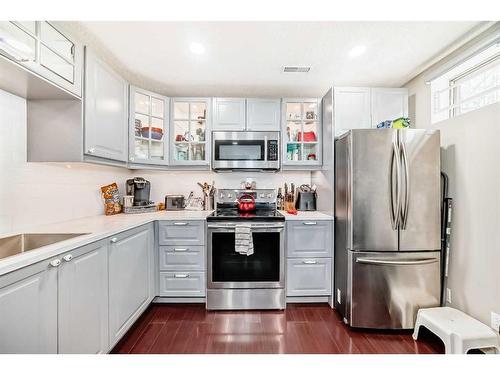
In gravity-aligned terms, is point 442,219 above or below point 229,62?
below

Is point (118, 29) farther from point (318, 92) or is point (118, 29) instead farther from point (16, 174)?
point (318, 92)

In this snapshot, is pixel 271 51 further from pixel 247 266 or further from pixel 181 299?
pixel 181 299

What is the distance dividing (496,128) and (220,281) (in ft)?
8.25

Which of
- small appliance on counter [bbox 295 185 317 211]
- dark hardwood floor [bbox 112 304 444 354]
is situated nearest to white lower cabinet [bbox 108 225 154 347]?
dark hardwood floor [bbox 112 304 444 354]

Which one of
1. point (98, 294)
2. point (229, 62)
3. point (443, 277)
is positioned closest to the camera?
point (98, 294)

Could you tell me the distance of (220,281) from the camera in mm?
2461

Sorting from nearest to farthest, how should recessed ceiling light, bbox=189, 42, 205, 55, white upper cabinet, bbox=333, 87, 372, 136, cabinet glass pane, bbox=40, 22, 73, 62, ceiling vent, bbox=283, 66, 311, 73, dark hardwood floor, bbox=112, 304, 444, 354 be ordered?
1. cabinet glass pane, bbox=40, 22, 73, 62
2. dark hardwood floor, bbox=112, 304, 444, 354
3. recessed ceiling light, bbox=189, 42, 205, 55
4. ceiling vent, bbox=283, 66, 311, 73
5. white upper cabinet, bbox=333, 87, 372, 136

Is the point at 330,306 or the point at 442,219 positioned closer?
the point at 442,219

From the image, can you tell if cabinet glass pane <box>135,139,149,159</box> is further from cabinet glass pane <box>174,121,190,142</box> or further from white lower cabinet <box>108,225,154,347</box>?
white lower cabinet <box>108,225,154,347</box>

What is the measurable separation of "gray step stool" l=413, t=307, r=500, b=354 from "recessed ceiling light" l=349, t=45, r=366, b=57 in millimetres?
2143

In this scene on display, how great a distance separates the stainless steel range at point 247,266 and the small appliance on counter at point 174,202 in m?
0.83

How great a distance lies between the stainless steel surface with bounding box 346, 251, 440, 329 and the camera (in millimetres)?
2021
